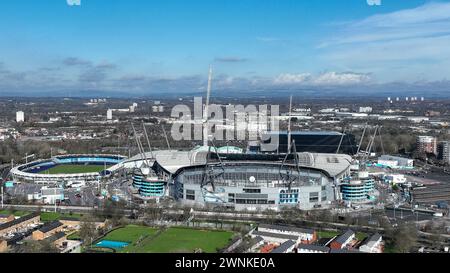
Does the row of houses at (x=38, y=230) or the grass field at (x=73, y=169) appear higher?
the grass field at (x=73, y=169)

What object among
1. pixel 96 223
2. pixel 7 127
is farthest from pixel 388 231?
pixel 7 127

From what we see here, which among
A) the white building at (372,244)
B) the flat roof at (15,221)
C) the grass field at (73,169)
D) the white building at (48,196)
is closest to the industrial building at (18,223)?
the flat roof at (15,221)

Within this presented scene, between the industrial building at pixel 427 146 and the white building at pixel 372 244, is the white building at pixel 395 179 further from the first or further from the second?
the white building at pixel 372 244

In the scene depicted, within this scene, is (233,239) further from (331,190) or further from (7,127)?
(7,127)

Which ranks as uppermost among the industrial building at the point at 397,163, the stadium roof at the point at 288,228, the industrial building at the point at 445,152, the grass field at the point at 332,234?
the industrial building at the point at 445,152

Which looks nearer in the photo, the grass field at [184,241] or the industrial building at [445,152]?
the grass field at [184,241]
